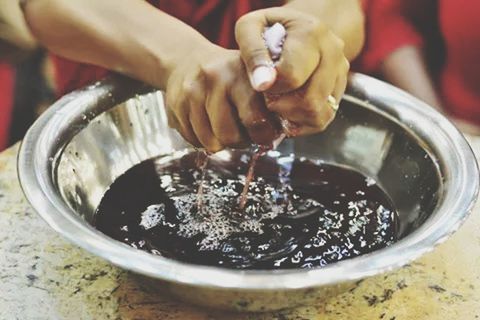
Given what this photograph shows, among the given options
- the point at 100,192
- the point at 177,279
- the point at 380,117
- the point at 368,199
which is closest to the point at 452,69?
the point at 380,117

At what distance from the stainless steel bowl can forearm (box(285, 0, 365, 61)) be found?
0.41 feet

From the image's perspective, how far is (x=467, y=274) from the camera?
0.91 meters

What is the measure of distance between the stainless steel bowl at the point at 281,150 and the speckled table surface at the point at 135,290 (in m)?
0.07

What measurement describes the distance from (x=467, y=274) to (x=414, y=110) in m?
0.25

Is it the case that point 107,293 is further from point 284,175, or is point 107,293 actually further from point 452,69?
point 452,69

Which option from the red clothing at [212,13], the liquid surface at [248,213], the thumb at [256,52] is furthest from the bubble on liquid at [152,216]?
the red clothing at [212,13]

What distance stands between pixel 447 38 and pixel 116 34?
73 centimetres

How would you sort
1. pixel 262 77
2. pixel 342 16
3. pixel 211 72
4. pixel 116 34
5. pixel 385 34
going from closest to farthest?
pixel 262 77 → pixel 211 72 → pixel 116 34 → pixel 342 16 → pixel 385 34

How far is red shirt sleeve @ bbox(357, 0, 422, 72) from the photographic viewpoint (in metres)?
1.45

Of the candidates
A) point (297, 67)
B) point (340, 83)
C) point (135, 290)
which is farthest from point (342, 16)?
point (135, 290)

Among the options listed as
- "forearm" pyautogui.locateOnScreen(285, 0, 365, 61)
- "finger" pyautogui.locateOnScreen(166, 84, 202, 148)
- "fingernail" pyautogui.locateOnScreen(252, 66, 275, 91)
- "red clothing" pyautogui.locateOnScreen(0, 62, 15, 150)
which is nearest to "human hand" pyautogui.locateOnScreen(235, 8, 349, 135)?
"fingernail" pyautogui.locateOnScreen(252, 66, 275, 91)

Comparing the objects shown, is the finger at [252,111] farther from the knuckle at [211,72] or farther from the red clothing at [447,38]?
the red clothing at [447,38]

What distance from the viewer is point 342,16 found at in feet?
3.91

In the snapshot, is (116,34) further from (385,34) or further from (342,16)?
(385,34)
